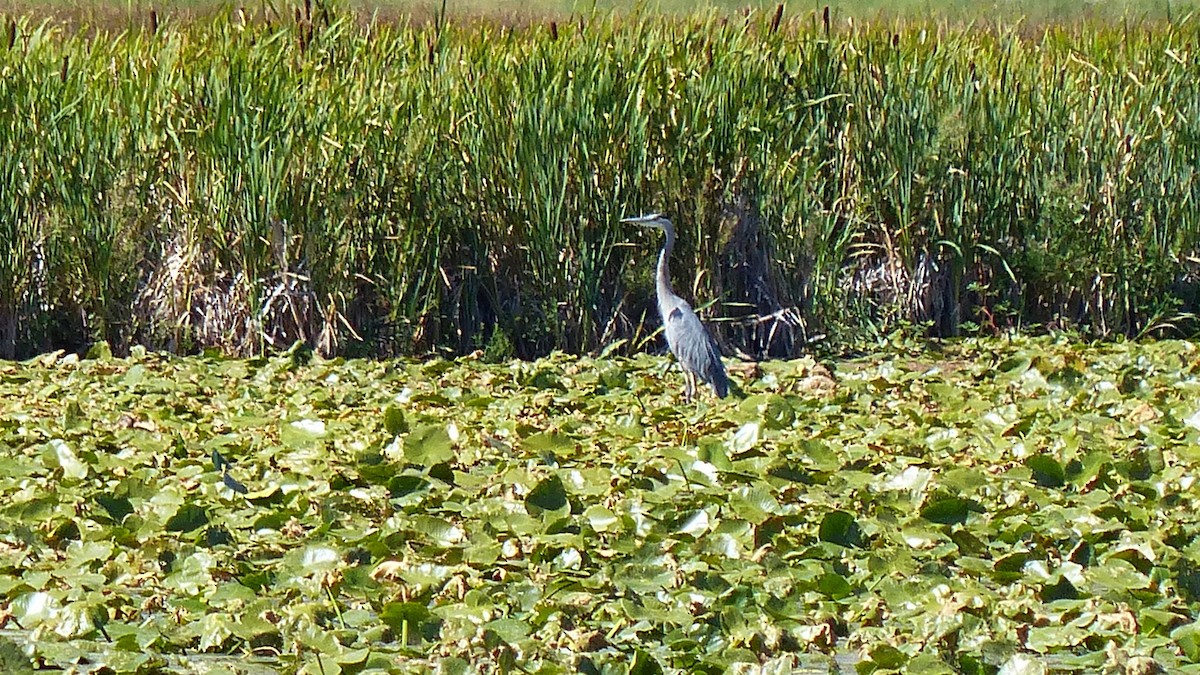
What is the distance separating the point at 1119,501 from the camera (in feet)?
14.6

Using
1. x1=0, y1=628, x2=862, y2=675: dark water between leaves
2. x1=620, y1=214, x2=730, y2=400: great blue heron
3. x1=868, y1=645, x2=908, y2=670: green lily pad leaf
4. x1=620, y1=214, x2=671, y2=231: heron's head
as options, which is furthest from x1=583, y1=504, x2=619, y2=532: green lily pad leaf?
x1=620, y1=214, x2=671, y2=231: heron's head

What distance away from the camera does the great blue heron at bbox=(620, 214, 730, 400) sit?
599 centimetres

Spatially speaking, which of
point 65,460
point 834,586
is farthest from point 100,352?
point 834,586

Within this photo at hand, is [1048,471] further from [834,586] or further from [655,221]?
[655,221]

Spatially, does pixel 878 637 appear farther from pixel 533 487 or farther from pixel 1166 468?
pixel 1166 468

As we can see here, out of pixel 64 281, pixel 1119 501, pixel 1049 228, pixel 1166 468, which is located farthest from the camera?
pixel 1049 228

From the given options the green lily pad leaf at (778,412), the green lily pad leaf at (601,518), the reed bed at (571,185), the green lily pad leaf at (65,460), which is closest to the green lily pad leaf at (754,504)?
the green lily pad leaf at (601,518)

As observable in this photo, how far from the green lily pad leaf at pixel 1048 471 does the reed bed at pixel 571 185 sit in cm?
261

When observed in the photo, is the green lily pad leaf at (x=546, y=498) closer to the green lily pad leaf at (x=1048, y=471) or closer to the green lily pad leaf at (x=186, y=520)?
the green lily pad leaf at (x=186, y=520)

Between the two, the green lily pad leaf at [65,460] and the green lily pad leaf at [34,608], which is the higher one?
the green lily pad leaf at [34,608]

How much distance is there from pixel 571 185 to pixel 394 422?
2157 mm

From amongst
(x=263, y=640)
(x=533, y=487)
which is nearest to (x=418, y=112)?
(x=533, y=487)

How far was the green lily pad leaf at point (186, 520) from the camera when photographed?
4.03 meters

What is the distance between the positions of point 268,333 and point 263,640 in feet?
12.4
